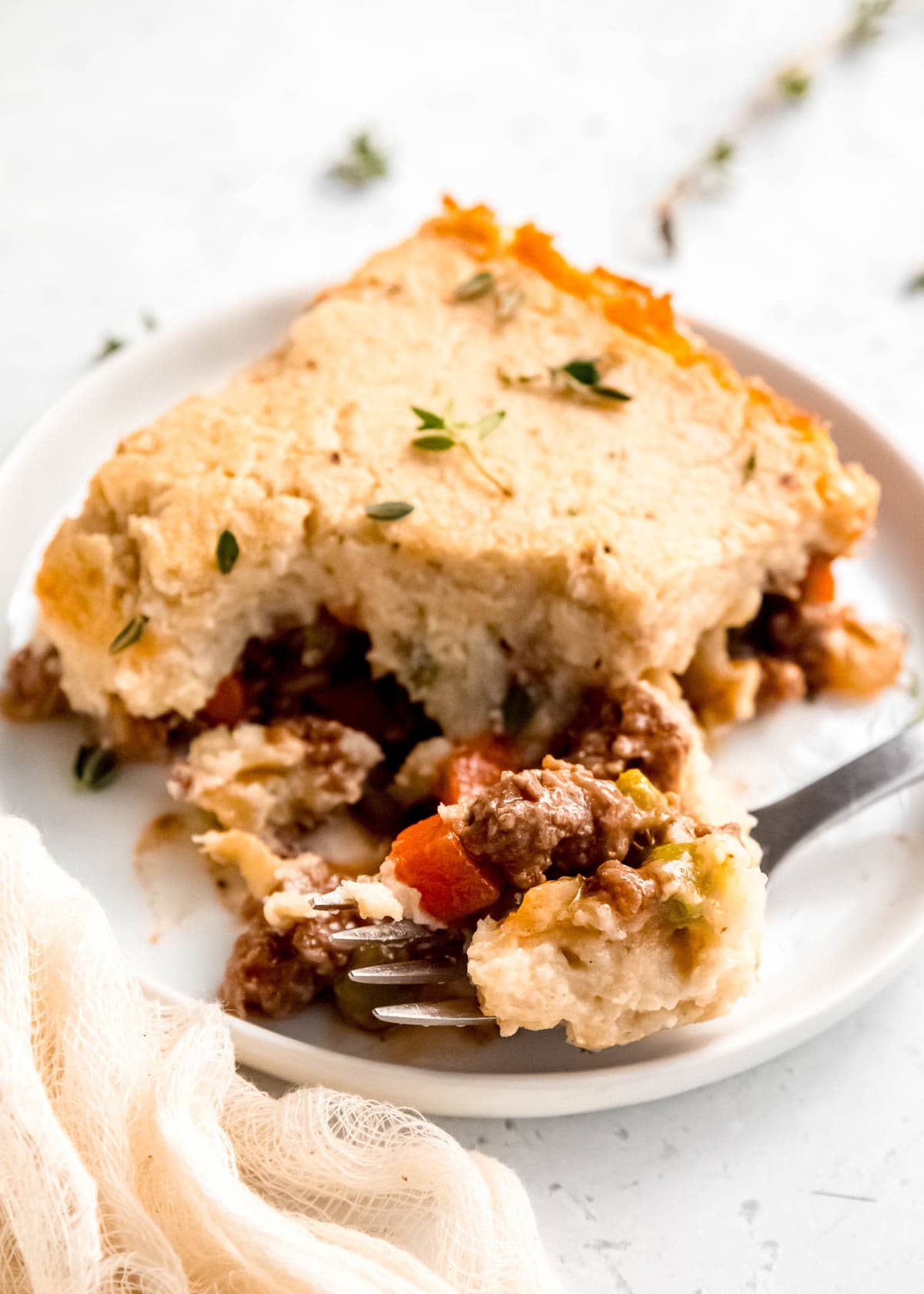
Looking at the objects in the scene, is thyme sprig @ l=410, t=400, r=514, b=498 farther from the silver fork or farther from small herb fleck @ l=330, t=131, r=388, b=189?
small herb fleck @ l=330, t=131, r=388, b=189

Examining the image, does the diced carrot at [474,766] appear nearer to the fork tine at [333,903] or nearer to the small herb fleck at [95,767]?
the fork tine at [333,903]

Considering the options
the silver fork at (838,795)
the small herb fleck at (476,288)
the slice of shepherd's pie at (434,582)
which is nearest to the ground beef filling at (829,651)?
the slice of shepherd's pie at (434,582)

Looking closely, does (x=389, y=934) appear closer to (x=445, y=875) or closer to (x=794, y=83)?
(x=445, y=875)

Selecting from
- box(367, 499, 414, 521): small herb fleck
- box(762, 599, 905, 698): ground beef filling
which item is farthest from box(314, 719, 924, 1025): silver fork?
box(367, 499, 414, 521): small herb fleck

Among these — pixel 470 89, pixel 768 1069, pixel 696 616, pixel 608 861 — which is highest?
pixel 470 89

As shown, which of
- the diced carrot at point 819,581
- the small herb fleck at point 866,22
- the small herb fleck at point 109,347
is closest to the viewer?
the diced carrot at point 819,581

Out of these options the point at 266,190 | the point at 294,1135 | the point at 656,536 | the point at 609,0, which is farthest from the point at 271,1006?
the point at 609,0

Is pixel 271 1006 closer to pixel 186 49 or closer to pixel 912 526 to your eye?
pixel 912 526
